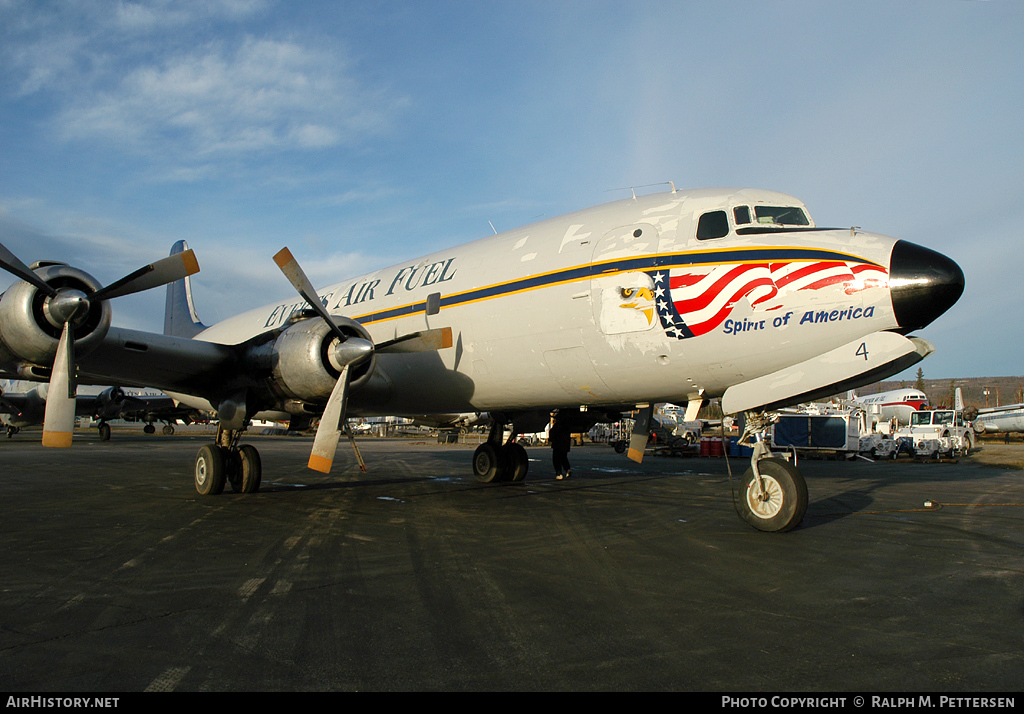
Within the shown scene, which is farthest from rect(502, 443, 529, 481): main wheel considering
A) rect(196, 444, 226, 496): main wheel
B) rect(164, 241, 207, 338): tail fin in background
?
rect(164, 241, 207, 338): tail fin in background

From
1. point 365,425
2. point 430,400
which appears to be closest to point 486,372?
point 430,400

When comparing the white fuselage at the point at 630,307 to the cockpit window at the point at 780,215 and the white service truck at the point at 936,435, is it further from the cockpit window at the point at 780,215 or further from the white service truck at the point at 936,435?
the white service truck at the point at 936,435

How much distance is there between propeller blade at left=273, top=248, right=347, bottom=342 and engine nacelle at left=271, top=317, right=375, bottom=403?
205mm

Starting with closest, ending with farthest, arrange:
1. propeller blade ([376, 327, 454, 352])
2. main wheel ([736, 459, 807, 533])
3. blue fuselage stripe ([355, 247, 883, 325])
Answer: blue fuselage stripe ([355, 247, 883, 325]) → main wheel ([736, 459, 807, 533]) → propeller blade ([376, 327, 454, 352])

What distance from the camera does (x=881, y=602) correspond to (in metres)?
4.87

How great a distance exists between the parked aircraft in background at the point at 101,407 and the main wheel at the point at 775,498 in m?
36.9

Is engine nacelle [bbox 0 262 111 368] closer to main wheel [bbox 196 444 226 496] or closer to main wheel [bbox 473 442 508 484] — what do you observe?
main wheel [bbox 196 444 226 496]

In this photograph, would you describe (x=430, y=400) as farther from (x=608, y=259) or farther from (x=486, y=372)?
(x=608, y=259)

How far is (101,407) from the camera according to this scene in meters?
42.6

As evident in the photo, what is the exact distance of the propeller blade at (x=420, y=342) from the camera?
1008 centimetres

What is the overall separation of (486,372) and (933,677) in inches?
293

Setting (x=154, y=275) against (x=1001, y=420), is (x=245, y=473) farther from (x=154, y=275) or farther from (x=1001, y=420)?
(x=1001, y=420)

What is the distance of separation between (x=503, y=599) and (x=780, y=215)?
6147 millimetres

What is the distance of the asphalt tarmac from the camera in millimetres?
3420
